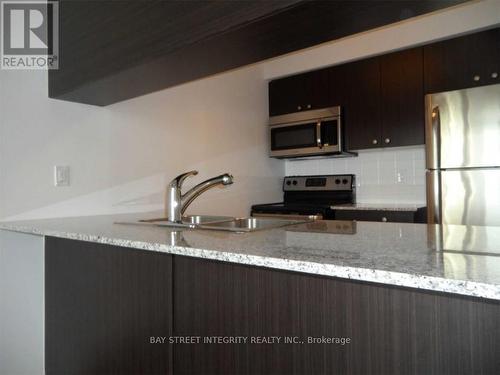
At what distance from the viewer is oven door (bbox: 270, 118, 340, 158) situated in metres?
3.07

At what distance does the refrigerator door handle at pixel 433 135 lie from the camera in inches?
94.0

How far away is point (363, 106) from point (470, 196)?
1.09 meters

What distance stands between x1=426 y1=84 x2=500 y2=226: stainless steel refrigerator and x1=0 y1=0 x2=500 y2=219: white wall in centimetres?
59

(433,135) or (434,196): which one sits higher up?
(433,135)

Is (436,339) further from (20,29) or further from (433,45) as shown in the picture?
(433,45)

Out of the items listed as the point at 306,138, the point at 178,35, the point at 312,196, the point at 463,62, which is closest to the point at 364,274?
the point at 178,35

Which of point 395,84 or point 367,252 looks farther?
point 395,84

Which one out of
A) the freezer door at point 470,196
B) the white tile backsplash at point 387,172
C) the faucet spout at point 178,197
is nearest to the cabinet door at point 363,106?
the white tile backsplash at point 387,172

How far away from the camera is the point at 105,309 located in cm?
137

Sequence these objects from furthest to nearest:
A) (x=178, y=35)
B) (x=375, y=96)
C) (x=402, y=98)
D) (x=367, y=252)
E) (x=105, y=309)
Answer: (x=375, y=96), (x=402, y=98), (x=105, y=309), (x=178, y=35), (x=367, y=252)

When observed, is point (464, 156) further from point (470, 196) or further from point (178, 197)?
point (178, 197)

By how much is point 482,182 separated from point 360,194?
1.16m

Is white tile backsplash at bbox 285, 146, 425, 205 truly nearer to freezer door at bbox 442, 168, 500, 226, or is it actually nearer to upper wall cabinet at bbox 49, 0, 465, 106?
freezer door at bbox 442, 168, 500, 226

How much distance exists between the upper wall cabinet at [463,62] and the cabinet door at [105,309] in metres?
2.39
